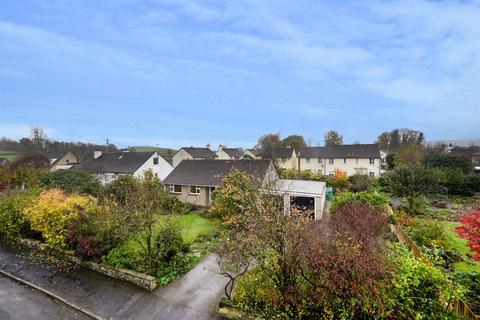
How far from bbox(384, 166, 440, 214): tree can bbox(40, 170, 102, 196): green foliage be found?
87.3 feet

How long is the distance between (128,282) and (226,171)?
50.2 ft

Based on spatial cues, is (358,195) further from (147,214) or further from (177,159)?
(177,159)

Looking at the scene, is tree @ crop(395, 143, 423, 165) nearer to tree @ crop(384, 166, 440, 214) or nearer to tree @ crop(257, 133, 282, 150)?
tree @ crop(384, 166, 440, 214)

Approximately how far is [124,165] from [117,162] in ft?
8.12

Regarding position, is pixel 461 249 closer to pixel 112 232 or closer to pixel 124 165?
pixel 112 232

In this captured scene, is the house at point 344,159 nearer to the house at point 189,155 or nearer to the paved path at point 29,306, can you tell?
the house at point 189,155

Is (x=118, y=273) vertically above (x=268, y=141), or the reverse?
(x=268, y=141)

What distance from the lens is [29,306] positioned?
8242mm

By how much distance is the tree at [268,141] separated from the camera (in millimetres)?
76375

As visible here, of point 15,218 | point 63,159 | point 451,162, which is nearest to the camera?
point 15,218

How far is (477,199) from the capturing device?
27.7 metres

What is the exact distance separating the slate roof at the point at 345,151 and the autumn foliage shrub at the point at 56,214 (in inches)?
1638

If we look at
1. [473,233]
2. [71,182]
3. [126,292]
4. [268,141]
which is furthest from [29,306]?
[268,141]

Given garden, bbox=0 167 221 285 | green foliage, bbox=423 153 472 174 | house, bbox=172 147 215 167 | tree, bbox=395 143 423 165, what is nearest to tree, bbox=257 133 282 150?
house, bbox=172 147 215 167
